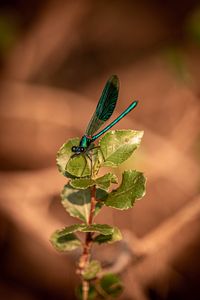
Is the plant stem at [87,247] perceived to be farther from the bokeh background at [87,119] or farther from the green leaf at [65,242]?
the bokeh background at [87,119]

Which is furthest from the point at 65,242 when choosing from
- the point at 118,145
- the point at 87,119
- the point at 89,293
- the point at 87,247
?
the point at 87,119

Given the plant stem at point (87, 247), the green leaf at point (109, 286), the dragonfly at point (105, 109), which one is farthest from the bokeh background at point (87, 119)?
the dragonfly at point (105, 109)

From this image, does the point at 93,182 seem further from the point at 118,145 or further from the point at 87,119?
the point at 87,119

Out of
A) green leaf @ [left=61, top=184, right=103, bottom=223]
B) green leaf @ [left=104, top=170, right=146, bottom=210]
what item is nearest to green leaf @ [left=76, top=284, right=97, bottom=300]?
green leaf @ [left=61, top=184, right=103, bottom=223]

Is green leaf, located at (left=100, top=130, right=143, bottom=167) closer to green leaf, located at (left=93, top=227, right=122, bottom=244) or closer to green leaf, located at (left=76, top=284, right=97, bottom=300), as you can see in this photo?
green leaf, located at (left=93, top=227, right=122, bottom=244)

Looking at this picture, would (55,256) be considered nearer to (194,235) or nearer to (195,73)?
(194,235)

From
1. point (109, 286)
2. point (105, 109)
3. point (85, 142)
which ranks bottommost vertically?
point (109, 286)
